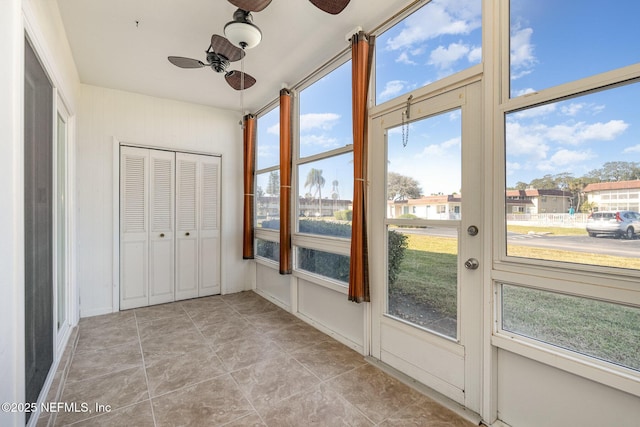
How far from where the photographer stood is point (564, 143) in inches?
58.9

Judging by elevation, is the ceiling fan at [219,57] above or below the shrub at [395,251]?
above

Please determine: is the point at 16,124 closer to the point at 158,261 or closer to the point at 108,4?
the point at 108,4

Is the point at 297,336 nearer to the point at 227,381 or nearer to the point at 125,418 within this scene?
the point at 227,381

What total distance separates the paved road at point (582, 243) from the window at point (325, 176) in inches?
55.8

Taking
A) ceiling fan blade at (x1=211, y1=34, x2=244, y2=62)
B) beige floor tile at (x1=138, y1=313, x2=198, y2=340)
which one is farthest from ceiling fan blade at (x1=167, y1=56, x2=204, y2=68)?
beige floor tile at (x1=138, y1=313, x2=198, y2=340)

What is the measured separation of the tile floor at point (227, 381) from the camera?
1.82 metres

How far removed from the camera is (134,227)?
3.85 m

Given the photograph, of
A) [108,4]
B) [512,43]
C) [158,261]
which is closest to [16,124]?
[108,4]

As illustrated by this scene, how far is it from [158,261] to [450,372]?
373 centimetres

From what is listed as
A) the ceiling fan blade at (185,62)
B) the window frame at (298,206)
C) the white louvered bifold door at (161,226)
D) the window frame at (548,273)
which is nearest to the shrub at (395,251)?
the window frame at (298,206)

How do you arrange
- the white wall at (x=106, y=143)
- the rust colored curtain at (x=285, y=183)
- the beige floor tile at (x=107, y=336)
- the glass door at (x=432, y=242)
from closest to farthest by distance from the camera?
the glass door at (x=432, y=242) → the beige floor tile at (x=107, y=336) → the rust colored curtain at (x=285, y=183) → the white wall at (x=106, y=143)

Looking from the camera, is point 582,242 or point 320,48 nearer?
point 582,242

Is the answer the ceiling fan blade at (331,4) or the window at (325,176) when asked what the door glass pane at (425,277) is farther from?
the ceiling fan blade at (331,4)

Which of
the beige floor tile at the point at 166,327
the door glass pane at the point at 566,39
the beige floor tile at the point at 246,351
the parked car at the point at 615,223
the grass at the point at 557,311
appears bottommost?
the beige floor tile at the point at 246,351
